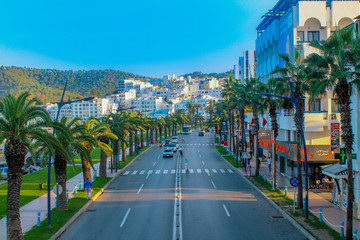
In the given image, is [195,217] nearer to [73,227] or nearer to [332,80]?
[73,227]

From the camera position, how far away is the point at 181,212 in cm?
2161

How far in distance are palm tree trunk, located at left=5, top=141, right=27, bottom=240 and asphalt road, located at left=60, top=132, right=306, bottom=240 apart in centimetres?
242

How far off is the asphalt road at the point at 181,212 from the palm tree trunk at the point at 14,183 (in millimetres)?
2418

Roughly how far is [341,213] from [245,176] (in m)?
15.3

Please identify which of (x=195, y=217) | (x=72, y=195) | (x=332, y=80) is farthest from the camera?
(x=72, y=195)

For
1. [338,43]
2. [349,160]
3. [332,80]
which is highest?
[338,43]

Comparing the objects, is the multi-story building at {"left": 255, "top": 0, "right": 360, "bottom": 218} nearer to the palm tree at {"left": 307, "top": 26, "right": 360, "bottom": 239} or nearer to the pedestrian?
the palm tree at {"left": 307, "top": 26, "right": 360, "bottom": 239}

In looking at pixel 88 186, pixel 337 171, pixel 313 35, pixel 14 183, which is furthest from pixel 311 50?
pixel 14 183

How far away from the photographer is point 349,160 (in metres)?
15.9

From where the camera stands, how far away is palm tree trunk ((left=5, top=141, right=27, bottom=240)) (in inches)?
618

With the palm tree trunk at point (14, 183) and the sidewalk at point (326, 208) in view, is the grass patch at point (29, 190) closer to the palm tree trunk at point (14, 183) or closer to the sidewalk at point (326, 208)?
the palm tree trunk at point (14, 183)

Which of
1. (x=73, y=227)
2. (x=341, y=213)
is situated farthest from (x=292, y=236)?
(x=73, y=227)

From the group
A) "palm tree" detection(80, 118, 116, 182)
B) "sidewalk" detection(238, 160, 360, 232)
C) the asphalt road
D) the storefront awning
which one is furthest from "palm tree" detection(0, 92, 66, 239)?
the storefront awning

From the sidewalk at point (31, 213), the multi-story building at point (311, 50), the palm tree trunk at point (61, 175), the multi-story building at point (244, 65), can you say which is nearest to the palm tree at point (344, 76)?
the multi-story building at point (311, 50)
